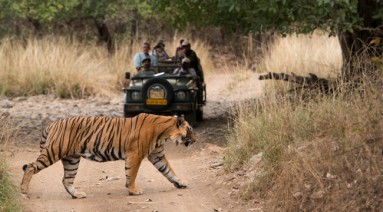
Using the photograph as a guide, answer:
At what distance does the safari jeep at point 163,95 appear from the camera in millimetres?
14953

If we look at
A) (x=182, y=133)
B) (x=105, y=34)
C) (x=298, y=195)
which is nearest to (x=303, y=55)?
(x=105, y=34)

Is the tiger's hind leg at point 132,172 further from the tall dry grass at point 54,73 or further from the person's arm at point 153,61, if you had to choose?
the tall dry grass at point 54,73

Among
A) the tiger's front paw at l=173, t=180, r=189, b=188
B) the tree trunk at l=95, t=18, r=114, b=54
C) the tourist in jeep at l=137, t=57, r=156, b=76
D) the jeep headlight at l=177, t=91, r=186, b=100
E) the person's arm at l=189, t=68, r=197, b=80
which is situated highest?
the tree trunk at l=95, t=18, r=114, b=54

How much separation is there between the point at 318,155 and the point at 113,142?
2.80 metres

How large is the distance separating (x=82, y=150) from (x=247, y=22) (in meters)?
5.95

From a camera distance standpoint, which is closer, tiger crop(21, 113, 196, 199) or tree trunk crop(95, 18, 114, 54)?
tiger crop(21, 113, 196, 199)

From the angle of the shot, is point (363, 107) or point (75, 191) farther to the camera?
point (75, 191)

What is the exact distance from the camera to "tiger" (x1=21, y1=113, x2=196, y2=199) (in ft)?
32.9

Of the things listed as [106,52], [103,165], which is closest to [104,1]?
[106,52]

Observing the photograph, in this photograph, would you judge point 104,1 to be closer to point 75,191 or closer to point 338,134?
point 75,191

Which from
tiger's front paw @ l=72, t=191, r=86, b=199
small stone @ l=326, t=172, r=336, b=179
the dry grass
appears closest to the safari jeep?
the dry grass

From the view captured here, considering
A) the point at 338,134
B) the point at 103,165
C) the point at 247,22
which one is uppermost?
the point at 247,22

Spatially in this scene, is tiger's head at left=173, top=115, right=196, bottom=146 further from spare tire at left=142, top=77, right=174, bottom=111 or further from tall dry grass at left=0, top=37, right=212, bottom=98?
tall dry grass at left=0, top=37, right=212, bottom=98

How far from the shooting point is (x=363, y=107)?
27.8ft
